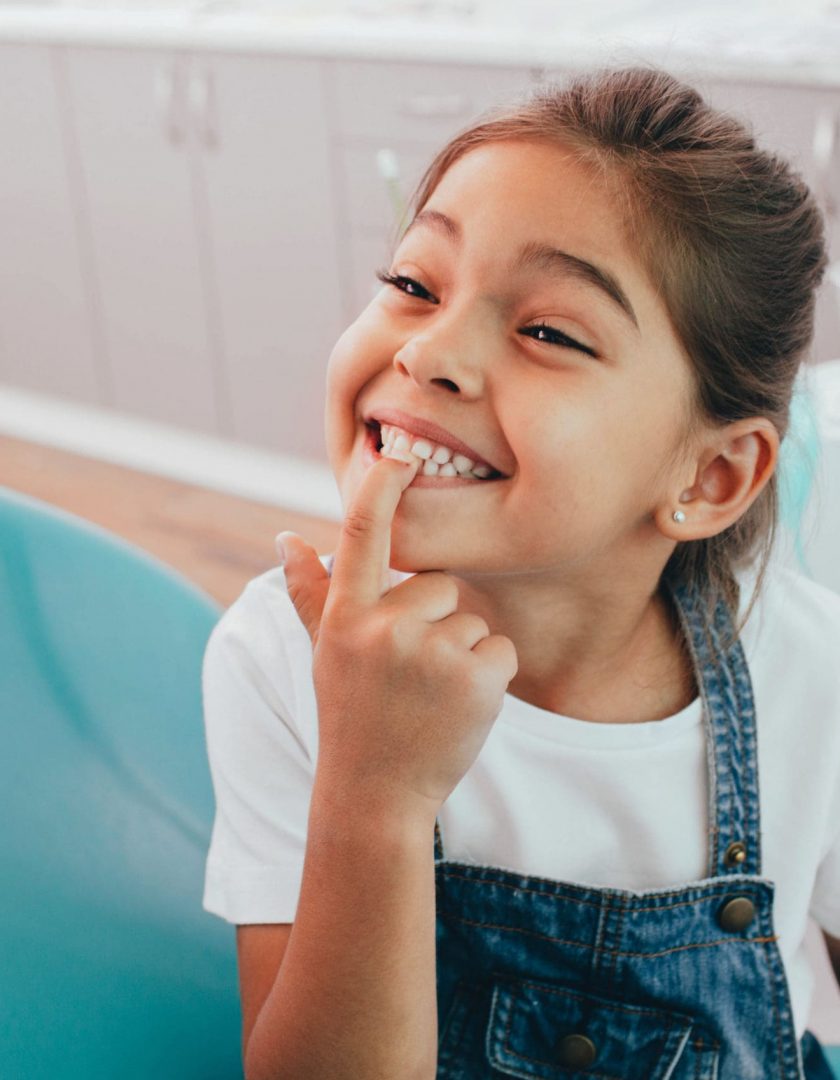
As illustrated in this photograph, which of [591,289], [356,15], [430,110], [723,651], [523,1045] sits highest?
[356,15]

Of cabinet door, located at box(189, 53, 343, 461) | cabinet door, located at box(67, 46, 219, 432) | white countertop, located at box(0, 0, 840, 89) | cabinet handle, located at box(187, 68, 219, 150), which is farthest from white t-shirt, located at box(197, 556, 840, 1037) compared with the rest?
cabinet door, located at box(67, 46, 219, 432)

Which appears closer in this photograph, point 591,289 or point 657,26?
point 591,289

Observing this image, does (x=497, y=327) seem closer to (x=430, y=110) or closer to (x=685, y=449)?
(x=685, y=449)

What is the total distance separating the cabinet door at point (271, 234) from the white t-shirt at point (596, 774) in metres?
2.14

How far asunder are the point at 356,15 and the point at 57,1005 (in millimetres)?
2494

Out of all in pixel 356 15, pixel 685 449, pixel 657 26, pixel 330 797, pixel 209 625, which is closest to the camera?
pixel 330 797

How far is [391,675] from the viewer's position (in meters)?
0.81

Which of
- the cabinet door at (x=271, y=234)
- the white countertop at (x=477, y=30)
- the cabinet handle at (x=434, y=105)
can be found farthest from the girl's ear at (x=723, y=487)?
the cabinet door at (x=271, y=234)

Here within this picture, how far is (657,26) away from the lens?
2674 millimetres

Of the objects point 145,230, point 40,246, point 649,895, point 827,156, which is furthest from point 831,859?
point 40,246

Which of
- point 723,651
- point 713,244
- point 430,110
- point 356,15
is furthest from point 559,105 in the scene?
point 356,15

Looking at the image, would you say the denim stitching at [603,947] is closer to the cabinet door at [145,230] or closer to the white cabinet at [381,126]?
the white cabinet at [381,126]

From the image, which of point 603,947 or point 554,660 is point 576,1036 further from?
point 554,660

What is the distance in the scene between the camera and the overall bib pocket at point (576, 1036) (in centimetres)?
97
